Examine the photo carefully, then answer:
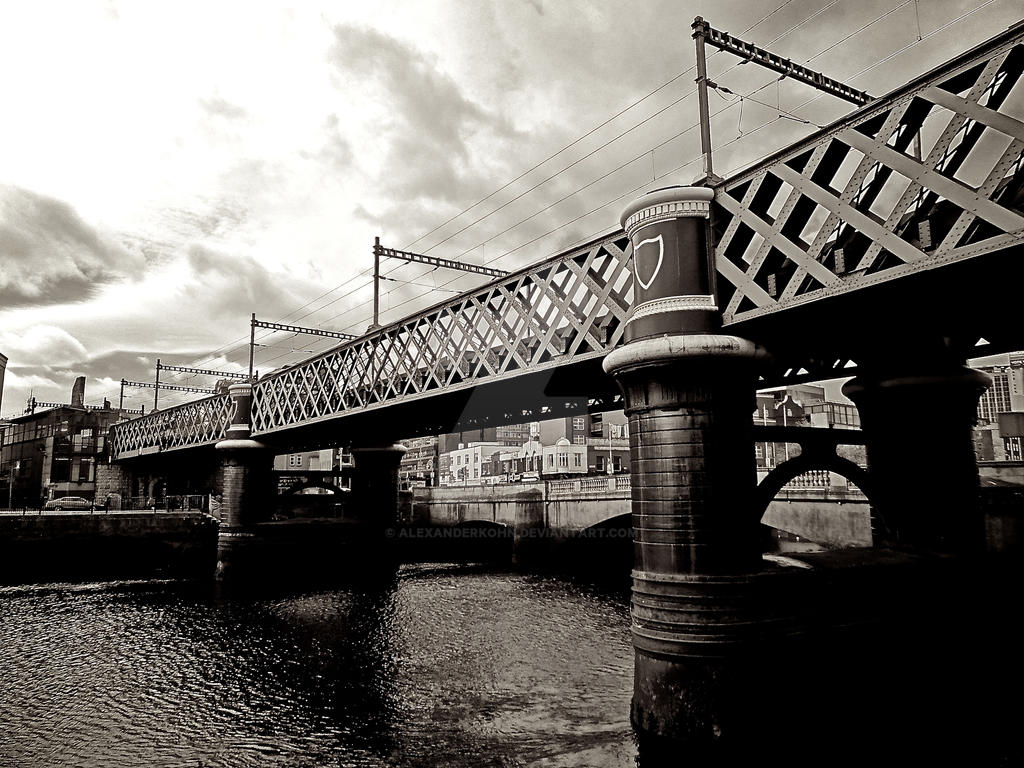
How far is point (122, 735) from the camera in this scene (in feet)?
54.6

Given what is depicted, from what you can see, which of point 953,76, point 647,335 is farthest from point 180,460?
point 953,76

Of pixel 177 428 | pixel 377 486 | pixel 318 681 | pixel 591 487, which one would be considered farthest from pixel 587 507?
pixel 177 428

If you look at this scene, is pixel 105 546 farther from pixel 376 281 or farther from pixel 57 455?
pixel 57 455

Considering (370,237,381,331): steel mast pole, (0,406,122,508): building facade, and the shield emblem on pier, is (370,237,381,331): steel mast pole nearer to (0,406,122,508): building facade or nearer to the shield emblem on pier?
the shield emblem on pier

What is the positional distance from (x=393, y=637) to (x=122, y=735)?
38.3 ft

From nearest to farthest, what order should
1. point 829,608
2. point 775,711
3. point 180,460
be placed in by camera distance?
point 775,711, point 829,608, point 180,460

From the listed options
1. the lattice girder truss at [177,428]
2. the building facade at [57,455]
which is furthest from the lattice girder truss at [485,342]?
the building facade at [57,455]

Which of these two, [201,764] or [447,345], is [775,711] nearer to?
[201,764]

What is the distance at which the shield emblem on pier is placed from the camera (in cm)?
1520

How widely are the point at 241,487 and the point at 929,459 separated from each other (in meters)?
43.6

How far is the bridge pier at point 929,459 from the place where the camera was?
17969 mm

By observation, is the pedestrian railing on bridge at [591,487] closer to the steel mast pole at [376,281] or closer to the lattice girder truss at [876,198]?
the steel mast pole at [376,281]

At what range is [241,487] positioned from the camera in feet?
160

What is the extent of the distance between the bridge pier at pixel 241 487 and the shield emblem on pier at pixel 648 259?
40385 millimetres
